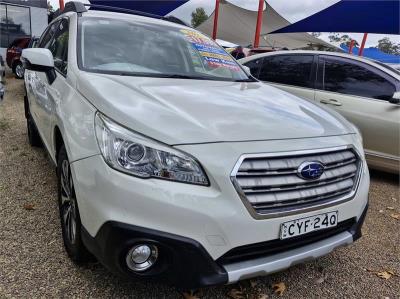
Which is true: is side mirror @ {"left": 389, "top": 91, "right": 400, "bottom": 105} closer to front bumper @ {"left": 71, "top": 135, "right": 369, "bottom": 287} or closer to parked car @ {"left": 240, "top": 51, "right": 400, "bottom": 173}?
parked car @ {"left": 240, "top": 51, "right": 400, "bottom": 173}

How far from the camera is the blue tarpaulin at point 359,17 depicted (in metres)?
10.6

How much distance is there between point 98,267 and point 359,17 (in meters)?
11.4

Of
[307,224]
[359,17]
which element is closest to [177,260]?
[307,224]

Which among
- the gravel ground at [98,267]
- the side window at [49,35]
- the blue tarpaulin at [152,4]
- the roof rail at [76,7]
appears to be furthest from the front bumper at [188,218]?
the blue tarpaulin at [152,4]

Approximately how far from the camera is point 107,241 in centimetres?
177

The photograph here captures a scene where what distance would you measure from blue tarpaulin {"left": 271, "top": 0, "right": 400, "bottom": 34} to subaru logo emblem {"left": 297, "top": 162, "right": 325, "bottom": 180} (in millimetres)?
10027

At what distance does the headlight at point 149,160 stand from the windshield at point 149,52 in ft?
3.19

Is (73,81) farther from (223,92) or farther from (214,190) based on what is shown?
(214,190)

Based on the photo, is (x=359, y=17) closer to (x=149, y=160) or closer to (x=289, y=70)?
A: (x=289, y=70)

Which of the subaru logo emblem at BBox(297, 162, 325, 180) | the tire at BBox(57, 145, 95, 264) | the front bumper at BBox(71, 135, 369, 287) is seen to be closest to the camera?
the front bumper at BBox(71, 135, 369, 287)

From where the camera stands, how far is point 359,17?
37.5 ft

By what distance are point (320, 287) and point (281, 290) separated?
0.27 meters

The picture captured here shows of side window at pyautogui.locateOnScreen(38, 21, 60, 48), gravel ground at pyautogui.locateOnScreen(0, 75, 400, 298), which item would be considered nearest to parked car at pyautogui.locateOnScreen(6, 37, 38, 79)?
side window at pyautogui.locateOnScreen(38, 21, 60, 48)

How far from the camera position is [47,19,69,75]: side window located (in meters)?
2.92
